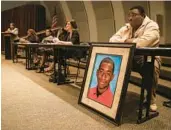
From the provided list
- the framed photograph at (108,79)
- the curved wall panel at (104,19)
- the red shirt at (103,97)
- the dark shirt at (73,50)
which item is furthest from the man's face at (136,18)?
the curved wall panel at (104,19)

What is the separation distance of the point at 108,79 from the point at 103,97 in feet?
0.59

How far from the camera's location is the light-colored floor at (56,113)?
239cm

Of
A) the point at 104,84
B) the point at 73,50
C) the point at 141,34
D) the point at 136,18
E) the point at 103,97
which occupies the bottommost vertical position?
the point at 103,97

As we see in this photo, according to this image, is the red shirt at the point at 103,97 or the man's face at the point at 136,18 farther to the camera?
the man's face at the point at 136,18

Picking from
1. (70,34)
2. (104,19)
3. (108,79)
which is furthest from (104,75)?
(104,19)

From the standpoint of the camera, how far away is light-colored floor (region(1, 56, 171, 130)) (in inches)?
94.1

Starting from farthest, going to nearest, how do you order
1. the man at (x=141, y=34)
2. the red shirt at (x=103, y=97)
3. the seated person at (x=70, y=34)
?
the seated person at (x=70, y=34) < the man at (x=141, y=34) < the red shirt at (x=103, y=97)

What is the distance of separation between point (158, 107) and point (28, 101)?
1.53 m

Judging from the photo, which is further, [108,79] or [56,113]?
[56,113]

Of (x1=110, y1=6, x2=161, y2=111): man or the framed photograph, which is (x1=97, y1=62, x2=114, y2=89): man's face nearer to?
the framed photograph

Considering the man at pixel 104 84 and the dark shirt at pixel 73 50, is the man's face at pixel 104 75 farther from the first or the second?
the dark shirt at pixel 73 50

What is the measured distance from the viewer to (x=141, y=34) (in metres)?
2.97

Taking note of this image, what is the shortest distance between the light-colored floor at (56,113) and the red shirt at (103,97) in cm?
15

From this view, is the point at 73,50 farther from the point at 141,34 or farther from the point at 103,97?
the point at 103,97
